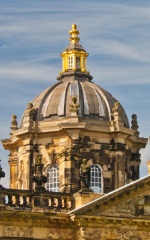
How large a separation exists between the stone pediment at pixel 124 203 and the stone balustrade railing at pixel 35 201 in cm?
107

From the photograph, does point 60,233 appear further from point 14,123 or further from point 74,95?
point 14,123

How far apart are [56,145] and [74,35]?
309 inches

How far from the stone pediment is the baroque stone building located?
0.15 feet

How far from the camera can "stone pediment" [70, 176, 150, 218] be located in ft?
161

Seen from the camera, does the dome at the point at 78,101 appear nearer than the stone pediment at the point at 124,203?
No

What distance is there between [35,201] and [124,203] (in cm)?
421

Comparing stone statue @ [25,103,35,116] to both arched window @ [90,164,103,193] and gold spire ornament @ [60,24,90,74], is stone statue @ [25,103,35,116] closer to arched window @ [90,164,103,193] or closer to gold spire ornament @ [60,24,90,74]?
gold spire ornament @ [60,24,90,74]

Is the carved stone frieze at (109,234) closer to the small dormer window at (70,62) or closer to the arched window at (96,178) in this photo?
the arched window at (96,178)

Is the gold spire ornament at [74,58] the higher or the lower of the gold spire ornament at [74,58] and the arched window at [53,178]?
the higher

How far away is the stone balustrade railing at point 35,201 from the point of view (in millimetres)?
48531

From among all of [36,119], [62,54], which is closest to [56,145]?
[36,119]

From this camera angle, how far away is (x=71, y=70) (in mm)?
61469

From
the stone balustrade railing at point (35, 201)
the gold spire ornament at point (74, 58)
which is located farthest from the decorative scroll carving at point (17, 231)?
the gold spire ornament at point (74, 58)

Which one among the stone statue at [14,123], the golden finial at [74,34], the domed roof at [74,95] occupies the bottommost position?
the stone statue at [14,123]
